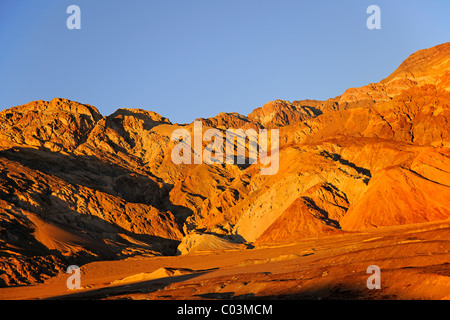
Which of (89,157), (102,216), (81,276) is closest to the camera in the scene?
(81,276)

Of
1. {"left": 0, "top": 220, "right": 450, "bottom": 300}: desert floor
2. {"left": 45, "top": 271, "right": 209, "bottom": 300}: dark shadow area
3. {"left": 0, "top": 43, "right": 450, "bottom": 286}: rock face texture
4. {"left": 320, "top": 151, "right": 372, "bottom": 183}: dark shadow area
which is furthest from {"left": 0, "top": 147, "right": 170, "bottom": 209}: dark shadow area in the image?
{"left": 45, "top": 271, "right": 209, "bottom": 300}: dark shadow area

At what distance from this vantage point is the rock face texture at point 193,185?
97438mm

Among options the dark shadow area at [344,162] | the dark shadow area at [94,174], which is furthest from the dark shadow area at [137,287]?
the dark shadow area at [94,174]

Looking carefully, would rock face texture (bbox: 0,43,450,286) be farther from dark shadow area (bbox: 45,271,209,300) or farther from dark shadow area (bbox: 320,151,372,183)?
dark shadow area (bbox: 45,271,209,300)

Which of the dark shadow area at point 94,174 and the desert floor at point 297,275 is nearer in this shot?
the desert floor at point 297,275

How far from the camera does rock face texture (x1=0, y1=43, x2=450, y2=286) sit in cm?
9744

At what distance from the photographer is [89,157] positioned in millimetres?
154125

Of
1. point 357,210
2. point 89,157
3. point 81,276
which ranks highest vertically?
point 89,157

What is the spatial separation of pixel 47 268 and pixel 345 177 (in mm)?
56169

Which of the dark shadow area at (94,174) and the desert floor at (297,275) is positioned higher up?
the dark shadow area at (94,174)

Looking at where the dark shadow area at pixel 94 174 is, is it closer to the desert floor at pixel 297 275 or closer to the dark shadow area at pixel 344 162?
the dark shadow area at pixel 344 162
